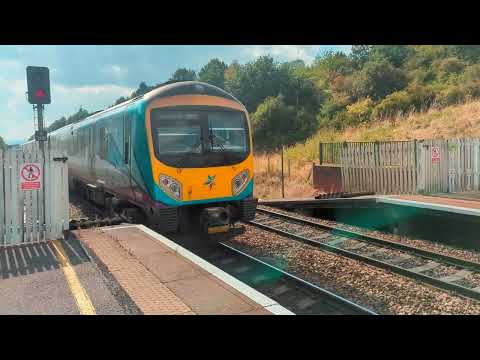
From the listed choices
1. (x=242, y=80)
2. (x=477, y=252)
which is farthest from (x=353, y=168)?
(x=242, y=80)

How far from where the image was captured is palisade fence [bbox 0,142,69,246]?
7.49 meters

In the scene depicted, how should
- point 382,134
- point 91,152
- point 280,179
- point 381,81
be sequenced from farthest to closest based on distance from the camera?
1. point 381,81
2. point 382,134
3. point 280,179
4. point 91,152

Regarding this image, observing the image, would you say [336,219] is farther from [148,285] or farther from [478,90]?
[478,90]

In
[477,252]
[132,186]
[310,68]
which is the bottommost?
[477,252]

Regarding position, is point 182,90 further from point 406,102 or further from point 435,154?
point 406,102

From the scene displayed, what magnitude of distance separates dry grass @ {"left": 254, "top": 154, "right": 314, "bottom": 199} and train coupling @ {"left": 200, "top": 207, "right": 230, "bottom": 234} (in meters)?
11.3

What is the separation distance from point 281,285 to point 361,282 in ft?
4.49

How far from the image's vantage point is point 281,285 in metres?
7.33

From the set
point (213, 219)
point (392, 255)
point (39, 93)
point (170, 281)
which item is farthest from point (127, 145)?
point (392, 255)

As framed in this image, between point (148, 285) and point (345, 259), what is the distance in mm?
4615

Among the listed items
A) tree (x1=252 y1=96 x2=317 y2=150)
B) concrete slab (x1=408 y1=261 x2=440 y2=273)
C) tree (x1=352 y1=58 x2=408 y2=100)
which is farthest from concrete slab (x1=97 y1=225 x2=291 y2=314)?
tree (x1=352 y1=58 x2=408 y2=100)

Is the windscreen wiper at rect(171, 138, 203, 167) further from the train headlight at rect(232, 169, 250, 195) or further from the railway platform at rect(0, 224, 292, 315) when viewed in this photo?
the railway platform at rect(0, 224, 292, 315)

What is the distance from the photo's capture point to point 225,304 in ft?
15.2

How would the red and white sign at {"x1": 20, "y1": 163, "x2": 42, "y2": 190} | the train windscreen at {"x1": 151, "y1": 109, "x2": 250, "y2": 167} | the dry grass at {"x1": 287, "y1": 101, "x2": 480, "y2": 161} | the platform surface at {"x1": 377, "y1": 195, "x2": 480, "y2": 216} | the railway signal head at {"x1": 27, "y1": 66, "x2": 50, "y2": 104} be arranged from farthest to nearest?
the dry grass at {"x1": 287, "y1": 101, "x2": 480, "y2": 161}
the railway signal head at {"x1": 27, "y1": 66, "x2": 50, "y2": 104}
the platform surface at {"x1": 377, "y1": 195, "x2": 480, "y2": 216}
the train windscreen at {"x1": 151, "y1": 109, "x2": 250, "y2": 167}
the red and white sign at {"x1": 20, "y1": 163, "x2": 42, "y2": 190}
